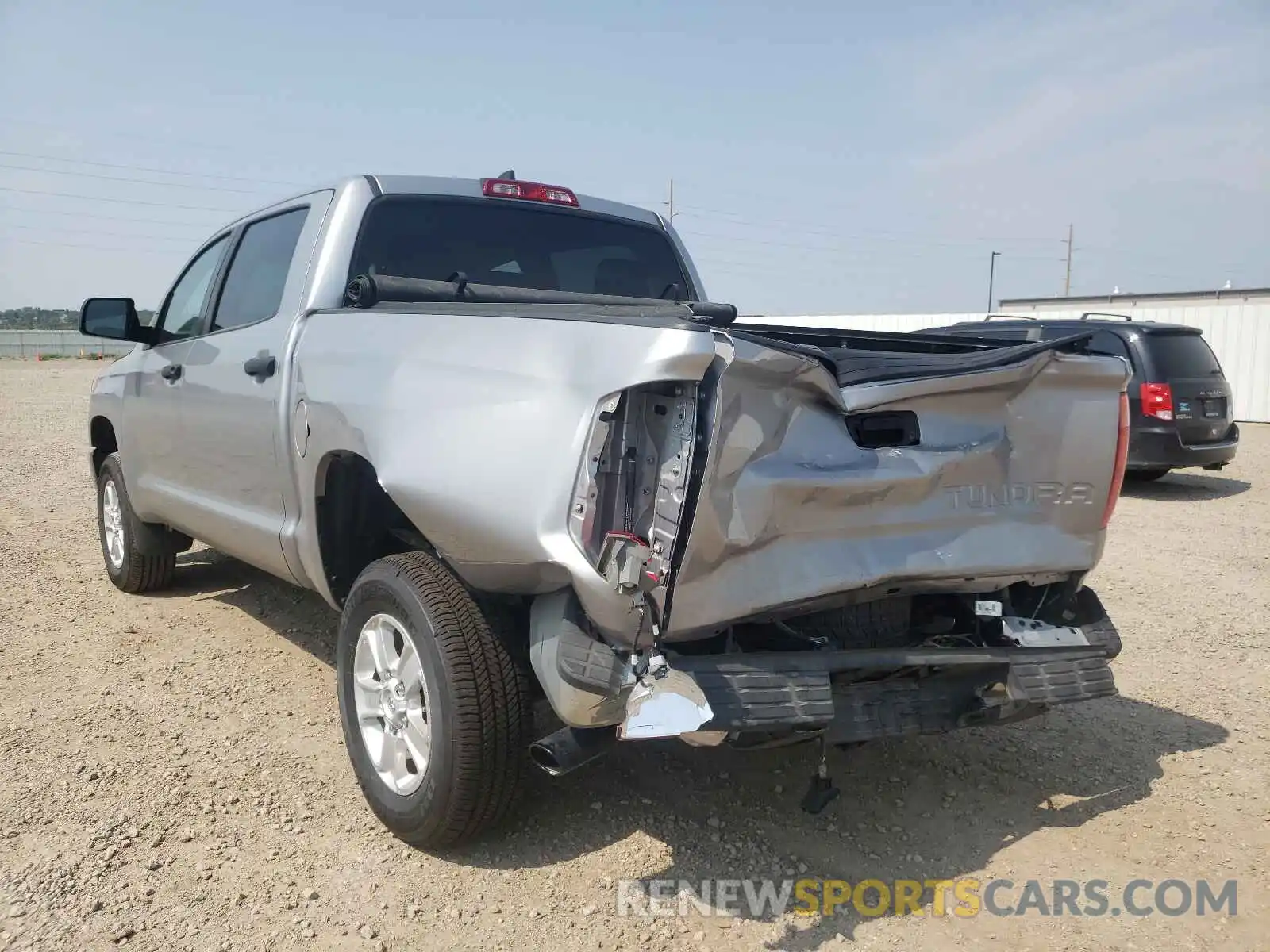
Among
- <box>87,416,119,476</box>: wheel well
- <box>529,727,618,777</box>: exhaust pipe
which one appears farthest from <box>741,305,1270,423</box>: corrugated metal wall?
<box>529,727,618,777</box>: exhaust pipe

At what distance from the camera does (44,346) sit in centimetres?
4722

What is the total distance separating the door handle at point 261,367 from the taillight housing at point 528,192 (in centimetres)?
117

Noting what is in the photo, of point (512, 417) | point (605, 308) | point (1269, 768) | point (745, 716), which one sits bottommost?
point (1269, 768)

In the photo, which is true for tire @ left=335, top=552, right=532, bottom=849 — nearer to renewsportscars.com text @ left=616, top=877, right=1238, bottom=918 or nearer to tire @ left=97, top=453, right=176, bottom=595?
renewsportscars.com text @ left=616, top=877, right=1238, bottom=918

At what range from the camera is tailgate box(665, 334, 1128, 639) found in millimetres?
2479

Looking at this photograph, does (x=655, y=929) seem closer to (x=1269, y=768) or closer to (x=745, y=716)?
(x=745, y=716)

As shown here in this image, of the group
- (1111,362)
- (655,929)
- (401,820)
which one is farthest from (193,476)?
(1111,362)

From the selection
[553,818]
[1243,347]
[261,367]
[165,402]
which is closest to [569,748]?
[553,818]

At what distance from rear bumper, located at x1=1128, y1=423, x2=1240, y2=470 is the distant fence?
149 ft

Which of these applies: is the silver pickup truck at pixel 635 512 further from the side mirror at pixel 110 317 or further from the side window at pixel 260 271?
the side mirror at pixel 110 317

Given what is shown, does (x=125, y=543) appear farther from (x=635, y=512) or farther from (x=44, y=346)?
(x=44, y=346)

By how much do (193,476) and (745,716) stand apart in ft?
10.4

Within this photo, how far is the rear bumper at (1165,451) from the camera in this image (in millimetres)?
9891

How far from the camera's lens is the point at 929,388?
9.37 feet
